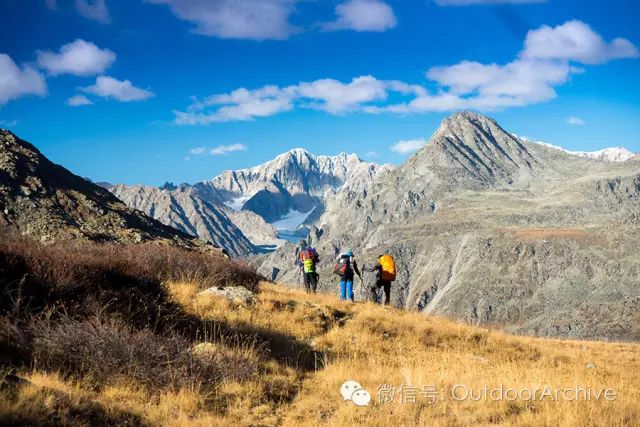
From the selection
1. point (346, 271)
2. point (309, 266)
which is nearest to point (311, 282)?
point (309, 266)

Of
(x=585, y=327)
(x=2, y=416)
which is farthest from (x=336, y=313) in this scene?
(x=585, y=327)

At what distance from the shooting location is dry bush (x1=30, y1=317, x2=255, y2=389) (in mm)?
6848

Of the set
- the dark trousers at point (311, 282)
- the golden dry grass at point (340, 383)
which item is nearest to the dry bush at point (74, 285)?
the golden dry grass at point (340, 383)

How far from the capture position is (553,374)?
9.55 meters

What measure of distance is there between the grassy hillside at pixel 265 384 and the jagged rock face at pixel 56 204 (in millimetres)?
38293

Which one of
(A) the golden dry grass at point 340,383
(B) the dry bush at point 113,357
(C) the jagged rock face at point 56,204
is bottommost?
(A) the golden dry grass at point 340,383

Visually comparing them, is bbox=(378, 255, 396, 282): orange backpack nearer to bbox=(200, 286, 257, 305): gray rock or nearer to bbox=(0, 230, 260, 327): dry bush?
bbox=(200, 286, 257, 305): gray rock

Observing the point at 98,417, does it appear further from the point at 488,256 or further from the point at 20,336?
the point at 488,256

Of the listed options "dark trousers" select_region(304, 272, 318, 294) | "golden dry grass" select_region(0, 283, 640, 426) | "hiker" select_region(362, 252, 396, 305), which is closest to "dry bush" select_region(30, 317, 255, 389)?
"golden dry grass" select_region(0, 283, 640, 426)

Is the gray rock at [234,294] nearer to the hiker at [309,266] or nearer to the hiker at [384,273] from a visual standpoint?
the hiker at [309,266]

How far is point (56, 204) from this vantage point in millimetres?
59156

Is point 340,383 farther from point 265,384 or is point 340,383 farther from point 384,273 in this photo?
point 384,273

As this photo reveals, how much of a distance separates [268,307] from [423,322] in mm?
5317

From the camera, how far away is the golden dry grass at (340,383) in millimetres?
6316
